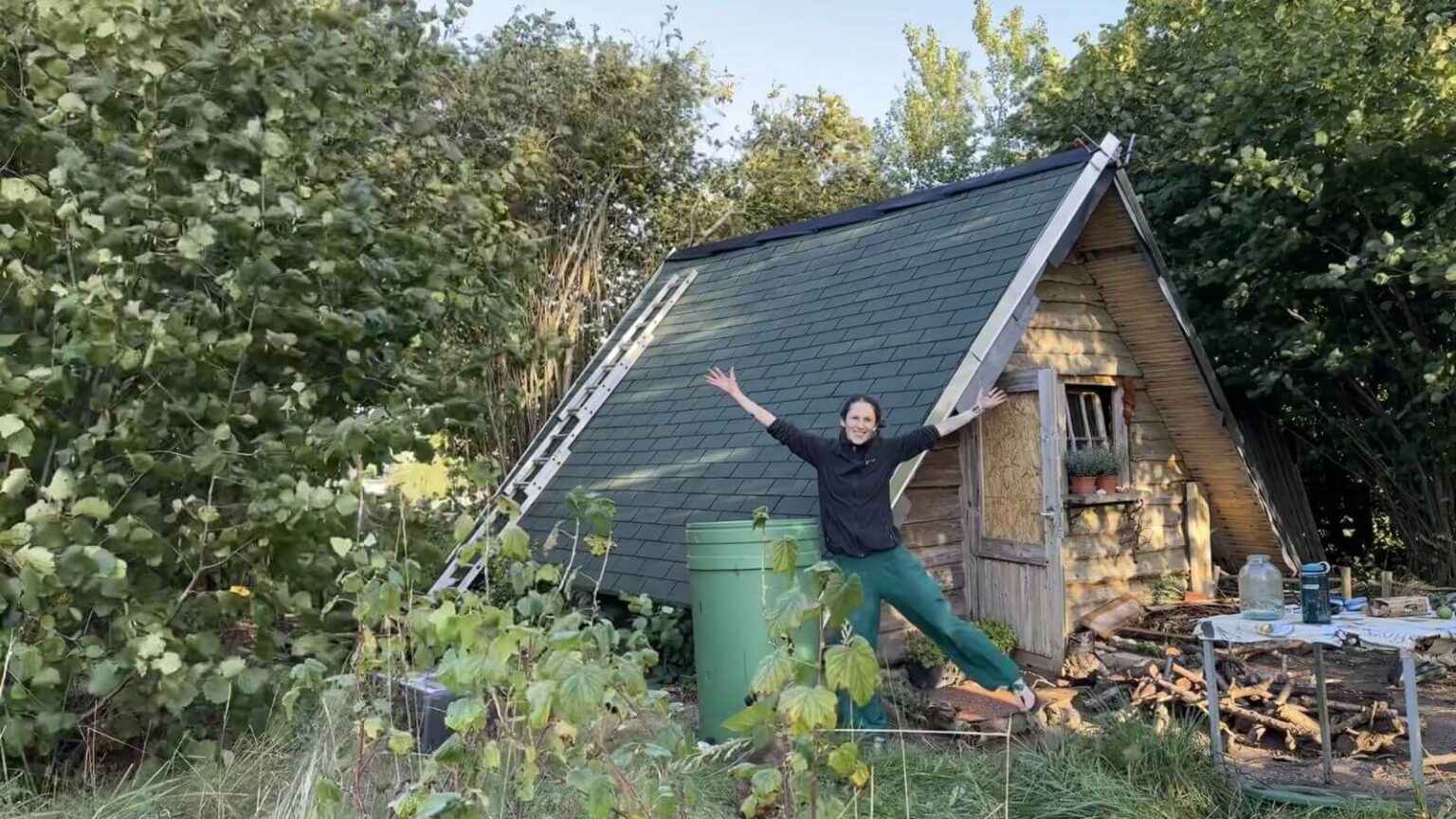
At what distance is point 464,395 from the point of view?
4.69 m

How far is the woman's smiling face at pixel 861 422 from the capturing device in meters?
5.38

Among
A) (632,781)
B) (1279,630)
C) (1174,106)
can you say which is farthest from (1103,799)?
(1174,106)

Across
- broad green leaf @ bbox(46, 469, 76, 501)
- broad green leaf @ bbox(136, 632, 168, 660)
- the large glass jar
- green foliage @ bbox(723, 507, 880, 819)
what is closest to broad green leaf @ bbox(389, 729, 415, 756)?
green foliage @ bbox(723, 507, 880, 819)

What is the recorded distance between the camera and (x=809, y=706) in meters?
2.06

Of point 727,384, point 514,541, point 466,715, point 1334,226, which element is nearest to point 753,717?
point 466,715

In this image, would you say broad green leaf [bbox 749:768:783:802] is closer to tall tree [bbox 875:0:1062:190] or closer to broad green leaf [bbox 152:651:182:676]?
broad green leaf [bbox 152:651:182:676]

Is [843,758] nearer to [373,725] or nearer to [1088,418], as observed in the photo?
[373,725]

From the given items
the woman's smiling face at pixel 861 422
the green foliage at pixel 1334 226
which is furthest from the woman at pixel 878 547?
the green foliage at pixel 1334 226

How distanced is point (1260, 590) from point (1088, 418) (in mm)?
3699

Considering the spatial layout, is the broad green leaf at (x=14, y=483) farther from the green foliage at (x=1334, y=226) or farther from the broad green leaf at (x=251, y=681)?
the green foliage at (x=1334, y=226)

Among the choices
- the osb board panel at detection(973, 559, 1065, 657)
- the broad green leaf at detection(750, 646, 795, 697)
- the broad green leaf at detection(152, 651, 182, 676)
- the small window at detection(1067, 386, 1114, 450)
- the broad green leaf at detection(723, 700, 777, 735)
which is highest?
the small window at detection(1067, 386, 1114, 450)

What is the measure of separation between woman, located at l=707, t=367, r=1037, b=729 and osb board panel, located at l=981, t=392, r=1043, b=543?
169 cm

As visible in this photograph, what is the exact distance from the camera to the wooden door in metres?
6.62

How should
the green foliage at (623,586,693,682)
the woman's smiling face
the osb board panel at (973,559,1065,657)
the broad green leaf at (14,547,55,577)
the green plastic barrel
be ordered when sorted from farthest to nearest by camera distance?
the green foliage at (623,586,693,682), the osb board panel at (973,559,1065,657), the woman's smiling face, the green plastic barrel, the broad green leaf at (14,547,55,577)
